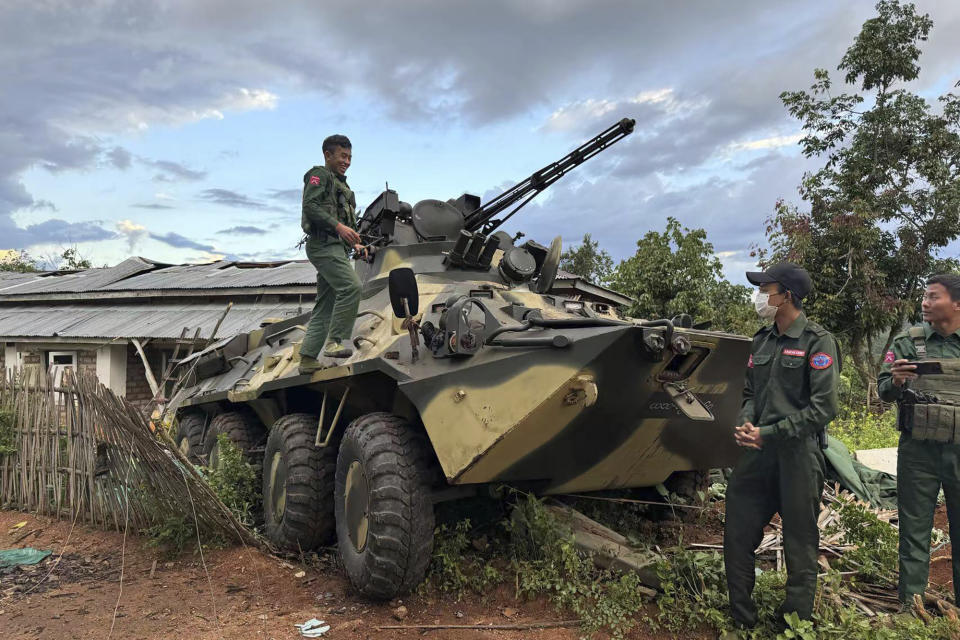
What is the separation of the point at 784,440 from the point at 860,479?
384 centimetres

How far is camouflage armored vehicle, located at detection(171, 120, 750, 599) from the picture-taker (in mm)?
4027

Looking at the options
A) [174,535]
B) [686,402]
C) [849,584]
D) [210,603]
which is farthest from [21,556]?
[849,584]

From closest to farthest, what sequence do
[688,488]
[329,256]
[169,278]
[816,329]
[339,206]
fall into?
[816,329], [329,256], [339,206], [688,488], [169,278]

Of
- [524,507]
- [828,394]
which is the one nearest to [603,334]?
[828,394]

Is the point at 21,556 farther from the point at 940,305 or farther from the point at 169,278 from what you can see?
the point at 169,278

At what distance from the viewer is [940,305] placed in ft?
13.1

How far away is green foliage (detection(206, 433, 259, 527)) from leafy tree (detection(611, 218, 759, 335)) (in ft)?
26.2

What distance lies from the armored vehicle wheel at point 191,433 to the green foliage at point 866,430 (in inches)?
293

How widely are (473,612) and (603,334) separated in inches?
72.7

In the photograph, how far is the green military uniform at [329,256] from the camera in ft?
17.3

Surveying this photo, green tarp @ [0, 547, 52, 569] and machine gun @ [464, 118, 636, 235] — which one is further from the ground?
machine gun @ [464, 118, 636, 235]

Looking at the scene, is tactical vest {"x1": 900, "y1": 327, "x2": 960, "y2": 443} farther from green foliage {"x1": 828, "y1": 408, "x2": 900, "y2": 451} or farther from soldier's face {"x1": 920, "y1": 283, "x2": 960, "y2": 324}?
green foliage {"x1": 828, "y1": 408, "x2": 900, "y2": 451}

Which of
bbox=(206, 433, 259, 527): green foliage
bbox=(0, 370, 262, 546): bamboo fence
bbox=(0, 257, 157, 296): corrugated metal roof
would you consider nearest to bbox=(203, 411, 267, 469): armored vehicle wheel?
bbox=(206, 433, 259, 527): green foliage

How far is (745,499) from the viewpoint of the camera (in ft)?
12.9
